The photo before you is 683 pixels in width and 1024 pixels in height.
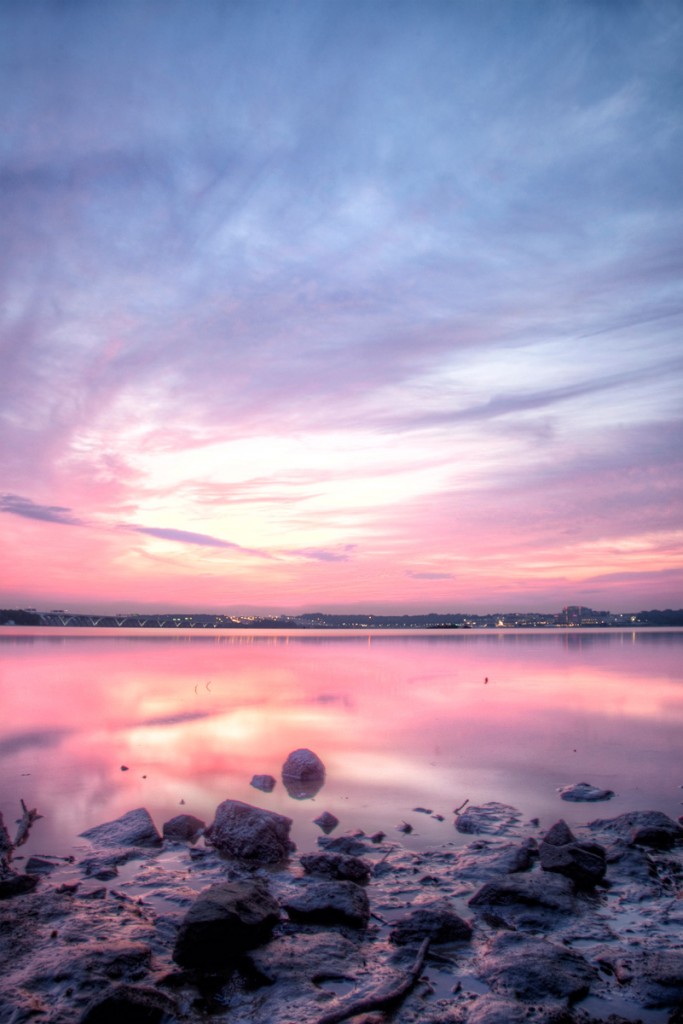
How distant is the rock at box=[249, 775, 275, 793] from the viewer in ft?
47.7

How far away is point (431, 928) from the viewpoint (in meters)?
7.04

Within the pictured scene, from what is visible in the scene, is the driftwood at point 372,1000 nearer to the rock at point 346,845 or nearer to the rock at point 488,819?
the rock at point 346,845

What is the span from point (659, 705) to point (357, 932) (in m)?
27.9

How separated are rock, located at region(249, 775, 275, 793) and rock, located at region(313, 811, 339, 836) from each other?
2.64 metres

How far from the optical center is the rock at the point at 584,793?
1371 centimetres

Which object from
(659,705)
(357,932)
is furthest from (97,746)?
(659,705)

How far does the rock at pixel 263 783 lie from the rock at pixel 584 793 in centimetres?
615

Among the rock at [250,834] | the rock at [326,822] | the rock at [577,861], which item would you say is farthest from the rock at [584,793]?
the rock at [250,834]

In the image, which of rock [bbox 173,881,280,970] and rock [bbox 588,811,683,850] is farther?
rock [bbox 588,811,683,850]

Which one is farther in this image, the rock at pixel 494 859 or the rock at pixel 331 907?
the rock at pixel 494 859

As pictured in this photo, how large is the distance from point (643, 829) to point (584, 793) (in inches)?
143

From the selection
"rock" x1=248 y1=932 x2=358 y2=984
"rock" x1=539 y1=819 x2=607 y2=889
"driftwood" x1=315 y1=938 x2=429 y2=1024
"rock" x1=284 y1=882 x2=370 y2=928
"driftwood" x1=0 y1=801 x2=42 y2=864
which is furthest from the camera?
"driftwood" x1=0 y1=801 x2=42 y2=864

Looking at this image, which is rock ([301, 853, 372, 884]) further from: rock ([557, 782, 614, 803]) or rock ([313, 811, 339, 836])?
rock ([557, 782, 614, 803])

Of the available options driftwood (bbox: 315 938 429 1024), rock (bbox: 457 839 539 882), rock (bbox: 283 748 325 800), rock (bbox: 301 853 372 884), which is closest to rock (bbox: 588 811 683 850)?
rock (bbox: 457 839 539 882)
